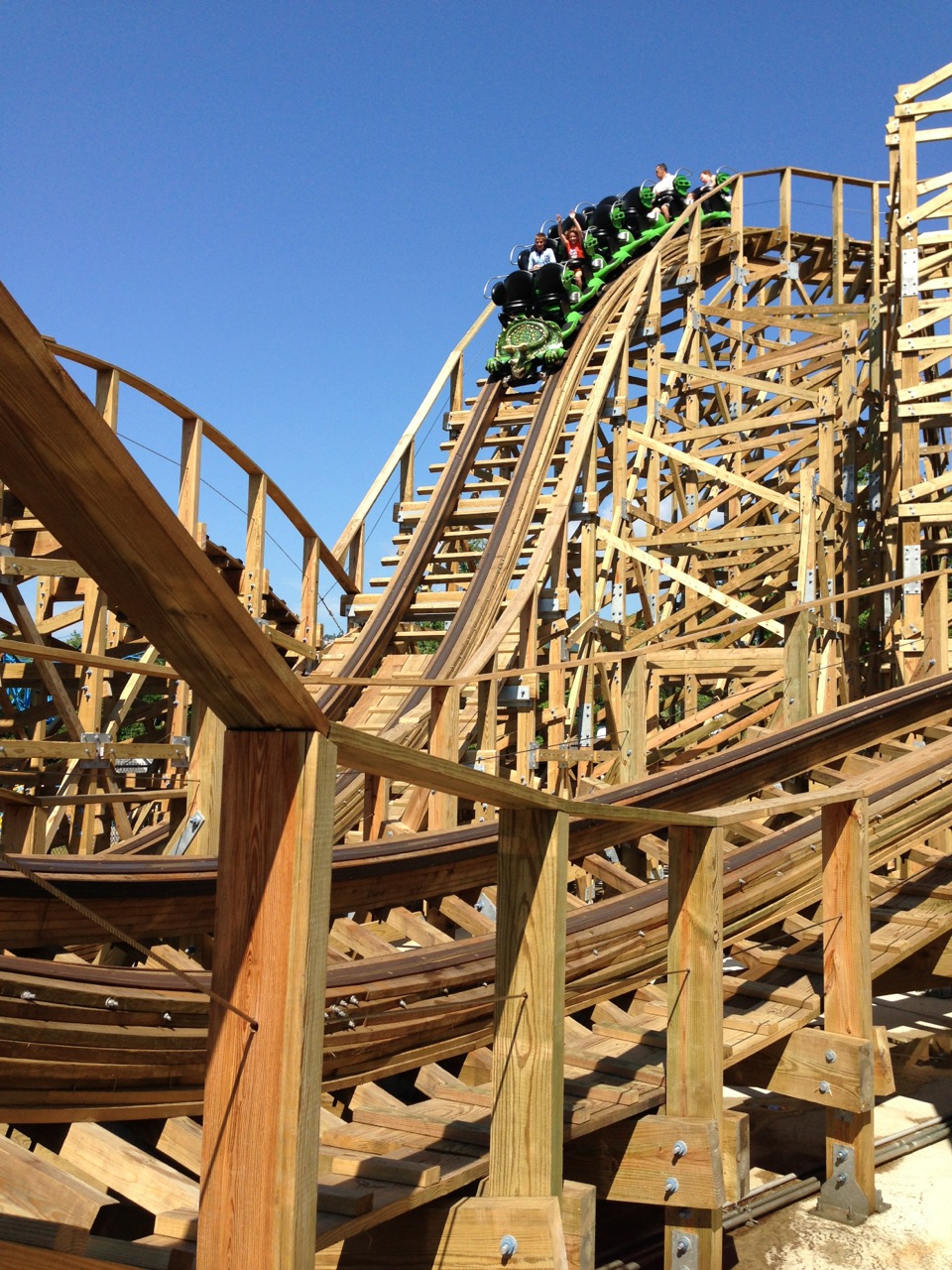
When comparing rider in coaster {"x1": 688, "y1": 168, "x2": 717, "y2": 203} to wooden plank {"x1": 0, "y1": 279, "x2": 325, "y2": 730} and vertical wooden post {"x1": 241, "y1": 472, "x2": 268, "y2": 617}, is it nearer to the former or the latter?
vertical wooden post {"x1": 241, "y1": 472, "x2": 268, "y2": 617}

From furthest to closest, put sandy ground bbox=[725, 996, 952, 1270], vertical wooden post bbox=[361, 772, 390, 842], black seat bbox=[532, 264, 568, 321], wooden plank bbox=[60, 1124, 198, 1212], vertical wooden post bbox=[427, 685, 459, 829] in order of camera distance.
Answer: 1. black seat bbox=[532, 264, 568, 321]
2. vertical wooden post bbox=[427, 685, 459, 829]
3. vertical wooden post bbox=[361, 772, 390, 842]
4. sandy ground bbox=[725, 996, 952, 1270]
5. wooden plank bbox=[60, 1124, 198, 1212]

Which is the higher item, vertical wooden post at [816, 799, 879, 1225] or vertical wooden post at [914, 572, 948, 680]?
vertical wooden post at [914, 572, 948, 680]

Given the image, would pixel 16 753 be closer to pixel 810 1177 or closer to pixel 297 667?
pixel 810 1177

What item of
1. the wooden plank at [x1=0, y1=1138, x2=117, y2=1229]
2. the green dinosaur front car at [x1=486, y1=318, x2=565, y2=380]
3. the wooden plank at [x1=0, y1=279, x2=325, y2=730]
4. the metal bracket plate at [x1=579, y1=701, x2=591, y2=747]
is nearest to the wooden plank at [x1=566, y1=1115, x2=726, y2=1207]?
the wooden plank at [x1=0, y1=1138, x2=117, y2=1229]

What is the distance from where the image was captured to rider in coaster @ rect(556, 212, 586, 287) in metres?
15.0

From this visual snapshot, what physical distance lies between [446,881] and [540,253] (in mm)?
12180

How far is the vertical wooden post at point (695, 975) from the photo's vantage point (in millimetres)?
3105

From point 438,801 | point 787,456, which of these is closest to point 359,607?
point 787,456

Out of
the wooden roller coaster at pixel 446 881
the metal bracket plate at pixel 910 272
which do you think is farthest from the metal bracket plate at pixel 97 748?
the metal bracket plate at pixel 910 272

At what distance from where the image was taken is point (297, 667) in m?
10.6

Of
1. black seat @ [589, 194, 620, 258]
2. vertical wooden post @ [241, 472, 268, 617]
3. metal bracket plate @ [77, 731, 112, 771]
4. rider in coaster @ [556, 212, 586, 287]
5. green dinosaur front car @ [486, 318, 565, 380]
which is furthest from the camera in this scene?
black seat @ [589, 194, 620, 258]

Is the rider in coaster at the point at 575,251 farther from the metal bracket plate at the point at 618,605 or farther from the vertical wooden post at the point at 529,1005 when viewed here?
the vertical wooden post at the point at 529,1005

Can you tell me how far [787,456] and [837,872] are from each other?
7250 millimetres

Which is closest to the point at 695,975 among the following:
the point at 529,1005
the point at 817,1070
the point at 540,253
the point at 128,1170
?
the point at 529,1005
